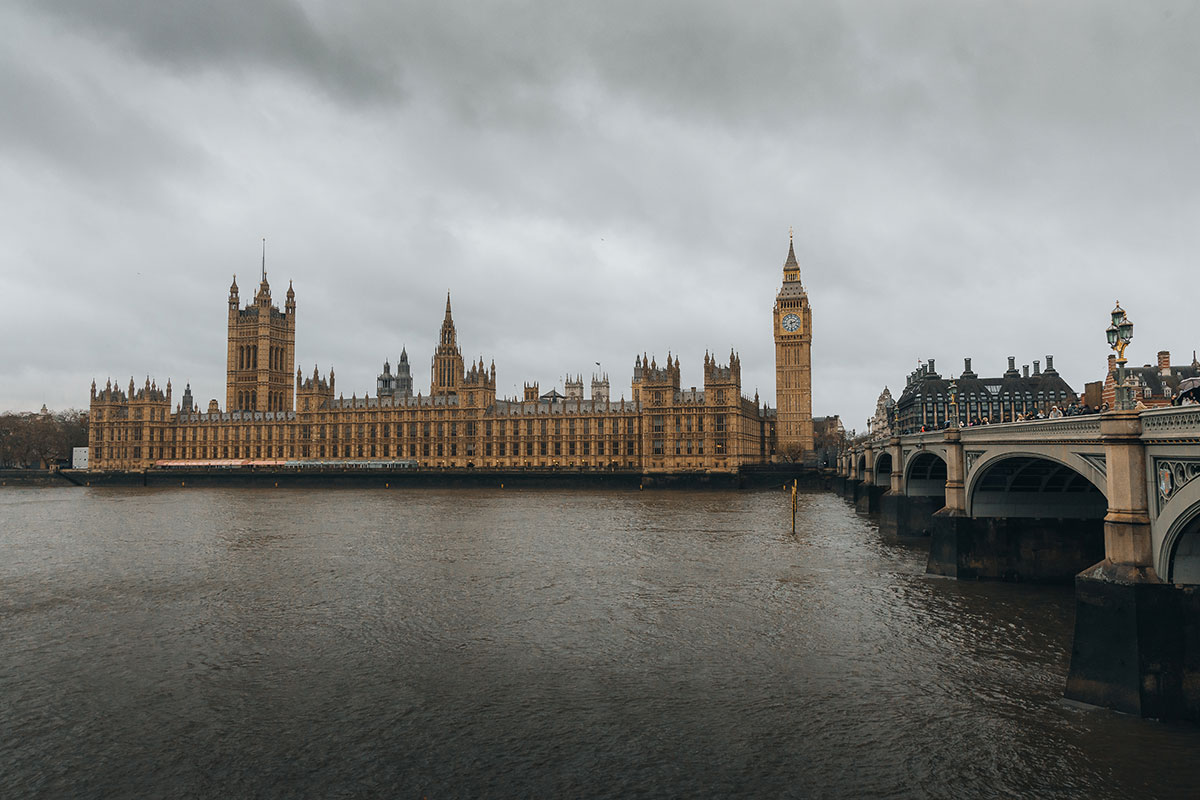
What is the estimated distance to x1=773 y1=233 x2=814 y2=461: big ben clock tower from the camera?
410 ft

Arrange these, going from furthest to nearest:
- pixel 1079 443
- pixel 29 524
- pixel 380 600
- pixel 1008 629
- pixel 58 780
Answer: pixel 29 524
pixel 380 600
pixel 1008 629
pixel 1079 443
pixel 58 780

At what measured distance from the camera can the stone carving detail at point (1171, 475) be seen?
1551 centimetres

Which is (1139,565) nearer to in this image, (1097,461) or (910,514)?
(1097,461)

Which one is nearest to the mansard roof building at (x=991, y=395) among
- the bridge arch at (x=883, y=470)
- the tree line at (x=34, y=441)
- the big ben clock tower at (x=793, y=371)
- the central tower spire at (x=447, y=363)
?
the big ben clock tower at (x=793, y=371)

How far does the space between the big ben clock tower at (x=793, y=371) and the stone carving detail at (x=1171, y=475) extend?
354 feet

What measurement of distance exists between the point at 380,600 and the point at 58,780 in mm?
14960

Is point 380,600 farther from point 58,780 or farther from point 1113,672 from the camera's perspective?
point 1113,672

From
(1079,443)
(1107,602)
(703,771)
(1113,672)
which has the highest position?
(1079,443)

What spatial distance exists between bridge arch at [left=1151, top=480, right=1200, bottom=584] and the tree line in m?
174

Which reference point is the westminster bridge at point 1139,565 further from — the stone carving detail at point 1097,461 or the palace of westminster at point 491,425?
the palace of westminster at point 491,425

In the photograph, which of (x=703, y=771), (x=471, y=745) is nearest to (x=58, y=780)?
(x=471, y=745)

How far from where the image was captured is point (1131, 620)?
1611 centimetres

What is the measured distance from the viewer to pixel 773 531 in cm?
5041

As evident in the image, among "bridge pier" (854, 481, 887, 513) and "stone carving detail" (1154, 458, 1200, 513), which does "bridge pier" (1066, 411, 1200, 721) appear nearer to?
"stone carving detail" (1154, 458, 1200, 513)
